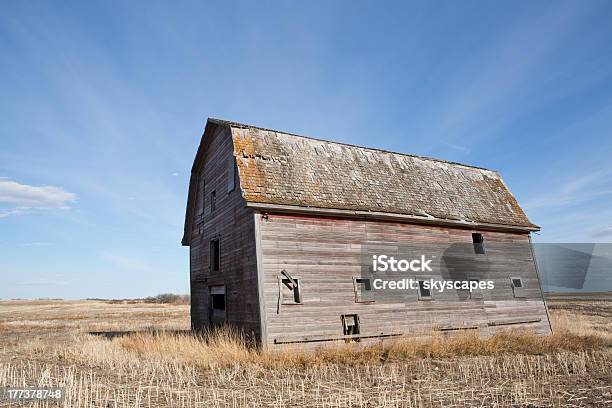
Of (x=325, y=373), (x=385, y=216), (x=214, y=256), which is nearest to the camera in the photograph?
(x=325, y=373)

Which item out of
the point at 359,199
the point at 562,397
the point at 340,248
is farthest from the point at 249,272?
the point at 562,397

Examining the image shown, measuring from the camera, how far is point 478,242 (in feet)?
56.0

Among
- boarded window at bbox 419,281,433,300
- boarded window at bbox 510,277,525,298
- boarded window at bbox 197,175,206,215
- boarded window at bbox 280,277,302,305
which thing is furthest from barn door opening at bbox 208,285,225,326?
boarded window at bbox 510,277,525,298

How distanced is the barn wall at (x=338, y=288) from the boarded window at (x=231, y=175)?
2229 mm

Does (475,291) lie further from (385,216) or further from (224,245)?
(224,245)

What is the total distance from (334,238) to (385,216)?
213cm

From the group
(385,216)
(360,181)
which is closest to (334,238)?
(385,216)

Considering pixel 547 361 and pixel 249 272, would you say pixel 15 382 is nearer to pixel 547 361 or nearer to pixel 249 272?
pixel 249 272

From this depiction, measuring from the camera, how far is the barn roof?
1353 cm

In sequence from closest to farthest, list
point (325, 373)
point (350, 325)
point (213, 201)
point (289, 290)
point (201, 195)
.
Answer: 1. point (325, 373)
2. point (289, 290)
3. point (350, 325)
4. point (213, 201)
5. point (201, 195)

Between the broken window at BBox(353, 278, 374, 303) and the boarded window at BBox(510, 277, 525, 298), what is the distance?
7267 mm

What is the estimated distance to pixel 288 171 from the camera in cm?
1422

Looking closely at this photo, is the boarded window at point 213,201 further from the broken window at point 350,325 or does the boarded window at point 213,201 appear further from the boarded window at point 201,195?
the broken window at point 350,325

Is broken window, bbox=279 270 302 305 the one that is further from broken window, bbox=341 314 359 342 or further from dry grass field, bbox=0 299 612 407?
broken window, bbox=341 314 359 342
